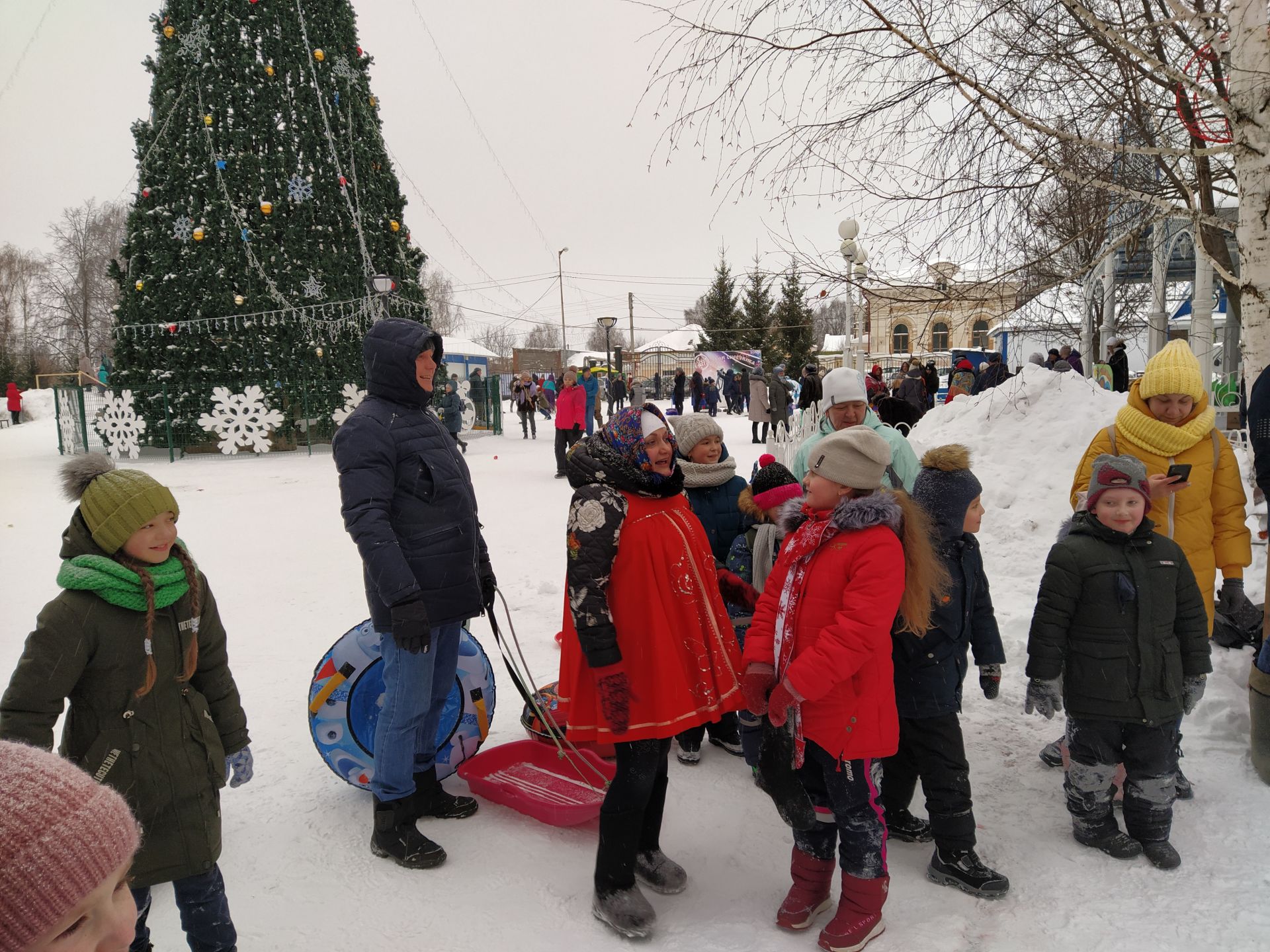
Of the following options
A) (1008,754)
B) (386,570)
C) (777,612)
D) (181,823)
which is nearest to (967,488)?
(777,612)

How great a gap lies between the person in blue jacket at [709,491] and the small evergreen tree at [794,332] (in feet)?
117

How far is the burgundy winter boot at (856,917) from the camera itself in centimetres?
254

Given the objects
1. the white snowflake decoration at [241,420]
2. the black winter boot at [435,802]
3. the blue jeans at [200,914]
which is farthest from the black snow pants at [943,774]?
the white snowflake decoration at [241,420]

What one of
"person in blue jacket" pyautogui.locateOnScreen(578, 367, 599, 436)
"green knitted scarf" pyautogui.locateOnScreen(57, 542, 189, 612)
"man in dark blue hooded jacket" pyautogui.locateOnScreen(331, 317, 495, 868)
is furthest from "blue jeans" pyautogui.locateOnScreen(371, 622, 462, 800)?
"person in blue jacket" pyautogui.locateOnScreen(578, 367, 599, 436)

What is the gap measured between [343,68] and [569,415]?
9.10 metres

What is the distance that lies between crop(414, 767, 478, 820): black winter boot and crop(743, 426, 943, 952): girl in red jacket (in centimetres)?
137

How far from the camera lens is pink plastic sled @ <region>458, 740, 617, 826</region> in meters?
3.29

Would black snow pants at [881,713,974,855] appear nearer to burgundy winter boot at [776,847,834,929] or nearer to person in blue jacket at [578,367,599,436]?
burgundy winter boot at [776,847,834,929]

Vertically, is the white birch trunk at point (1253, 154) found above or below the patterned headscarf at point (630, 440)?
above

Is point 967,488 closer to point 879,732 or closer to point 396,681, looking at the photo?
point 879,732

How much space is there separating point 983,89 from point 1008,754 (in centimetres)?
338

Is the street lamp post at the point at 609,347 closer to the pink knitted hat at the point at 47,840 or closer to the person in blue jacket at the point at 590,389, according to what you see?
the person in blue jacket at the point at 590,389

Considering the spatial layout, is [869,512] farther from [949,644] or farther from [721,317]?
[721,317]

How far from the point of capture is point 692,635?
2.70m
